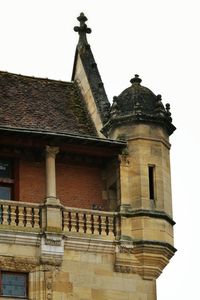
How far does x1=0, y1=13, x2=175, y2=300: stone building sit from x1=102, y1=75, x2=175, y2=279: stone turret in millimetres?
25

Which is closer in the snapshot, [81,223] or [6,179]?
[81,223]

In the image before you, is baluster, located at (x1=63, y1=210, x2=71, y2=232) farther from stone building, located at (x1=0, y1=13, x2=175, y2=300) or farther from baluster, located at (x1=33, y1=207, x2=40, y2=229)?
baluster, located at (x1=33, y1=207, x2=40, y2=229)

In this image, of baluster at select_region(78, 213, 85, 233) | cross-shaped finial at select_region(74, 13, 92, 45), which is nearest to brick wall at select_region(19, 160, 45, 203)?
baluster at select_region(78, 213, 85, 233)

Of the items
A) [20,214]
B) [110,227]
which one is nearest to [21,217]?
[20,214]

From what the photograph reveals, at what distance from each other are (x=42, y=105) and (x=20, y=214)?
4.87 metres

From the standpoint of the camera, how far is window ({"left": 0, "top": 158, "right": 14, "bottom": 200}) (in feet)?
106

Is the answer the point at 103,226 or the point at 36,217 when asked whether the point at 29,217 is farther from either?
the point at 103,226

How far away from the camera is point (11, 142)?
3212 centimetres

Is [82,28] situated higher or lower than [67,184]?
higher

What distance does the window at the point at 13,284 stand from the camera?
30672mm

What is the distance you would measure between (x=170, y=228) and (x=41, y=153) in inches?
151

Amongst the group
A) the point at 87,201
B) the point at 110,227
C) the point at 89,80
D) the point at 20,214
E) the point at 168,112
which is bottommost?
the point at 110,227

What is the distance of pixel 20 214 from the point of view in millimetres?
31422

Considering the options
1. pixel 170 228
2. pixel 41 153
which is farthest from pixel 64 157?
pixel 170 228
